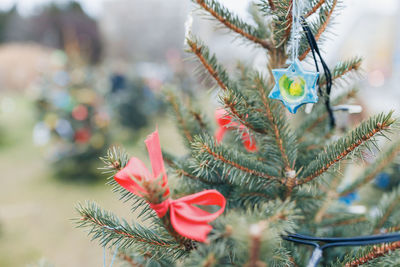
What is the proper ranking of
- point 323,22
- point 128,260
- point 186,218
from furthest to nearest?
point 128,260 → point 323,22 → point 186,218

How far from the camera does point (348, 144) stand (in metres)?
0.47

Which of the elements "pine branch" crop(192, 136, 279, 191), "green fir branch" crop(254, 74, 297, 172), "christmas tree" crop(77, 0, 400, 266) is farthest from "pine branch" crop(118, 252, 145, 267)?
"green fir branch" crop(254, 74, 297, 172)

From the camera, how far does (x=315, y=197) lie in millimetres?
646

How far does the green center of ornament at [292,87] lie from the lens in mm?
506

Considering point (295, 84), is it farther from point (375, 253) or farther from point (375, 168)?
point (375, 168)

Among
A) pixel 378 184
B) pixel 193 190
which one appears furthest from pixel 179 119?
pixel 378 184

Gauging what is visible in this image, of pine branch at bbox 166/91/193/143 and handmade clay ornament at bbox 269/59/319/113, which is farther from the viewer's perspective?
pine branch at bbox 166/91/193/143

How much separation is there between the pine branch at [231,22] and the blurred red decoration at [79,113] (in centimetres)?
320

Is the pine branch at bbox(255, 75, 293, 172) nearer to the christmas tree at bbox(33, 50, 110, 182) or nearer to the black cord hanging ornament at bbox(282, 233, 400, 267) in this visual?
the black cord hanging ornament at bbox(282, 233, 400, 267)

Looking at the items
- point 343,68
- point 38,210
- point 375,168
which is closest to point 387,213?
point 375,168

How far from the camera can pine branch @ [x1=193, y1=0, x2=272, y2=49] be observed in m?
0.56

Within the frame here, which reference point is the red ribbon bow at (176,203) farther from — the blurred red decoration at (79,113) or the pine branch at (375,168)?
the blurred red decoration at (79,113)

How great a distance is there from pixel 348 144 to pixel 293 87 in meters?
0.13

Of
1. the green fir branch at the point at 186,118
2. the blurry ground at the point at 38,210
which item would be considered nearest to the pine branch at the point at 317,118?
the green fir branch at the point at 186,118
